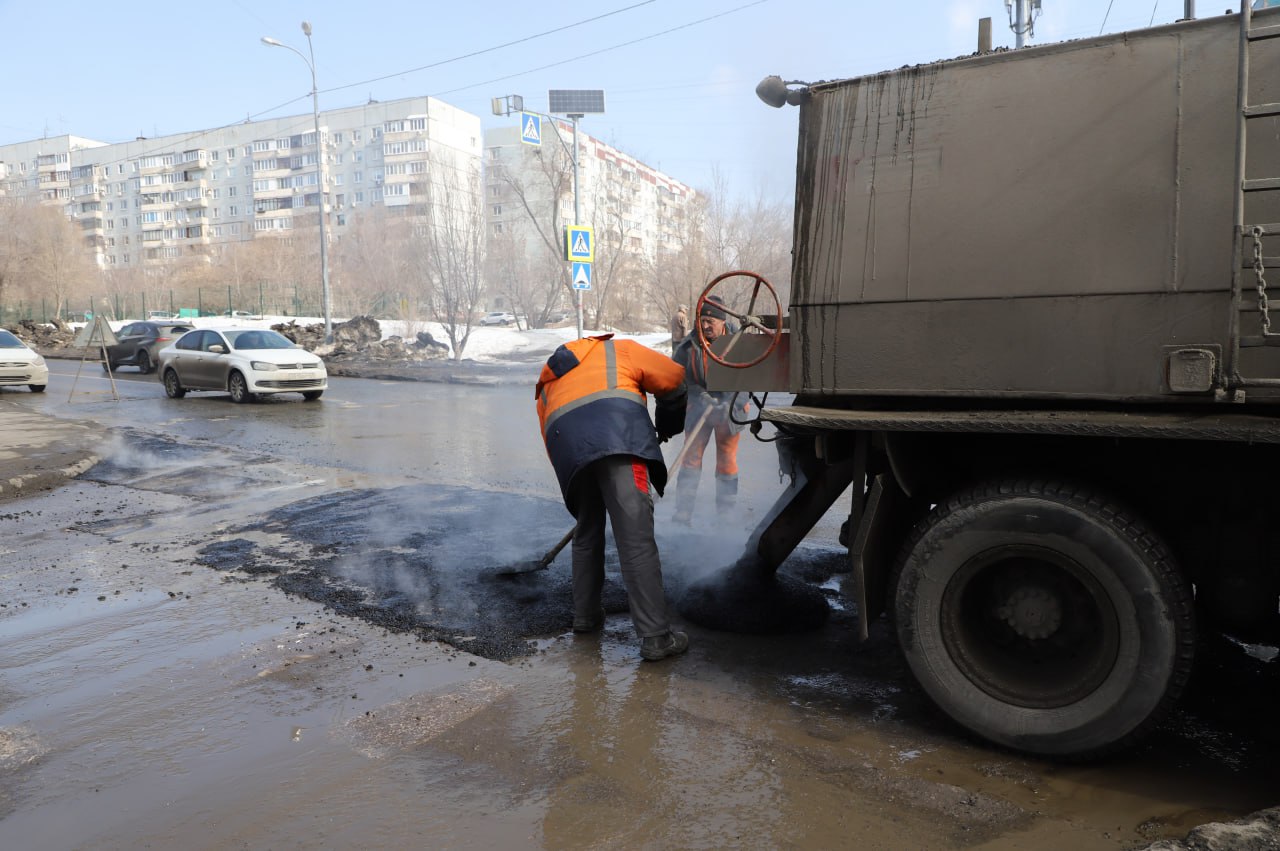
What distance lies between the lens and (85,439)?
11.5m

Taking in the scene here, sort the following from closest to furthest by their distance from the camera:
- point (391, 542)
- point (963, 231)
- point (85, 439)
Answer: point (963, 231) < point (391, 542) < point (85, 439)

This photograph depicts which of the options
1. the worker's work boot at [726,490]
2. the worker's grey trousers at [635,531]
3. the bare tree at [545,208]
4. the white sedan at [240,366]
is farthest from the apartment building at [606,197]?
the worker's grey trousers at [635,531]

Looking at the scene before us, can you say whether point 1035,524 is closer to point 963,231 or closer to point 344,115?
point 963,231

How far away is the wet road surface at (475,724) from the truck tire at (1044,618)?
0.19 metres

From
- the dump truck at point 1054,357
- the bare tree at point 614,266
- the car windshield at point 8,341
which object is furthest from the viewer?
the bare tree at point 614,266

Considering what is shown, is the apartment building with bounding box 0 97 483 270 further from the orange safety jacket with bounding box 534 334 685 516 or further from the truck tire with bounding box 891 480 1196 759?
the truck tire with bounding box 891 480 1196 759

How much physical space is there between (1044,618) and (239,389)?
628 inches

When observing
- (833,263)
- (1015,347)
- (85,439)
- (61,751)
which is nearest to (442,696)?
(61,751)

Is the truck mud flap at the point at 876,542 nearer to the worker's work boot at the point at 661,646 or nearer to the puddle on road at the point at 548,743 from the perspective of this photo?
the puddle on road at the point at 548,743

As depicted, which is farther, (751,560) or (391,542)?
(391,542)

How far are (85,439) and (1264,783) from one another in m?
12.7

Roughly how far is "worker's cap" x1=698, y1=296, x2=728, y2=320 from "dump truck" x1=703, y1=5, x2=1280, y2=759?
2.42ft

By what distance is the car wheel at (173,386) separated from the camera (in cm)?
1741

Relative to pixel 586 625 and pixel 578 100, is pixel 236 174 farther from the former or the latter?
pixel 586 625
